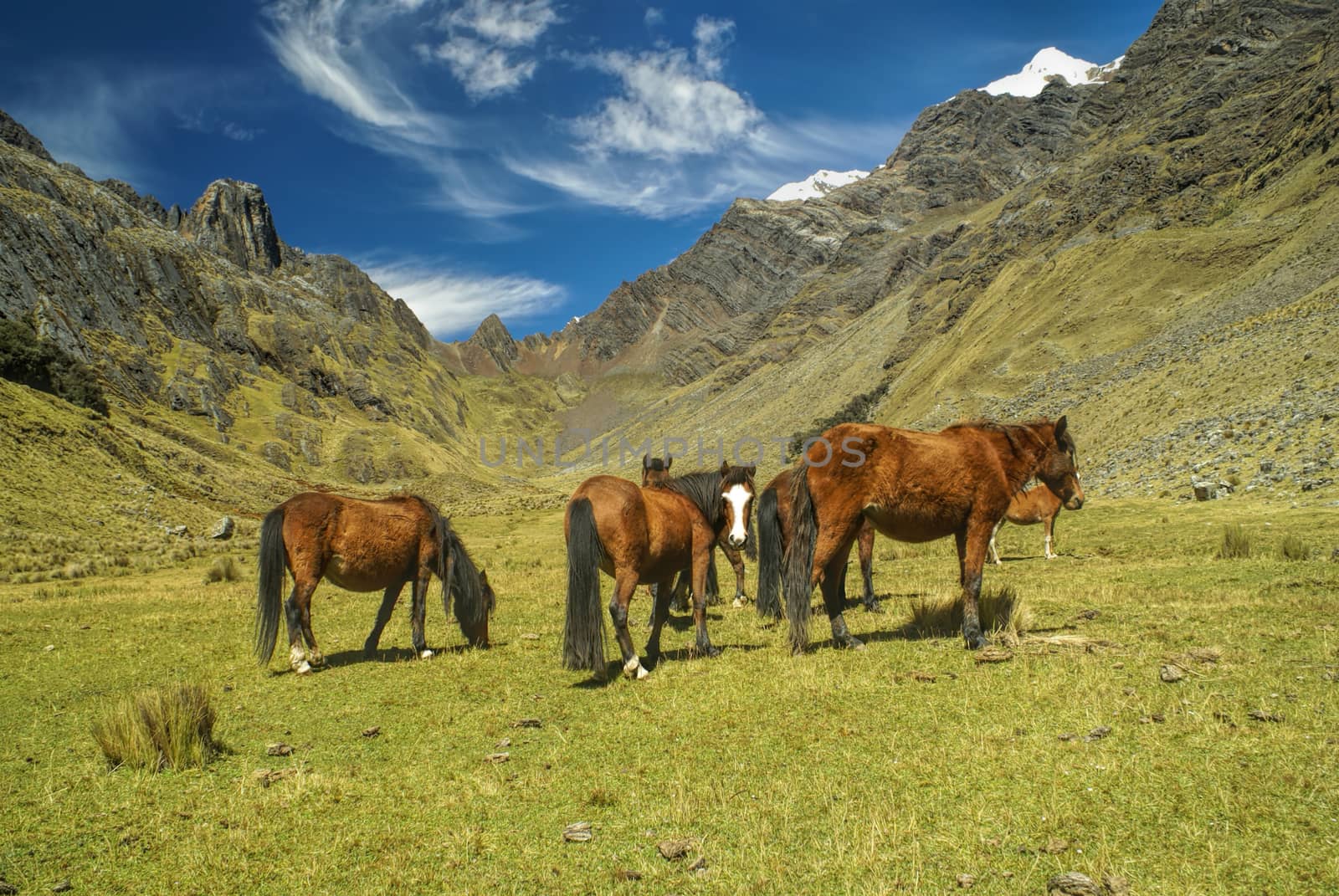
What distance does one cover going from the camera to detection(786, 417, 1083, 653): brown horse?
922cm

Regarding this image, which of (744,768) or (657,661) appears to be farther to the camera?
(657,661)

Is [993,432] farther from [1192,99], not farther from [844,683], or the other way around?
[1192,99]

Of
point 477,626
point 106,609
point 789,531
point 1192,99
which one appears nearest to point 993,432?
point 789,531

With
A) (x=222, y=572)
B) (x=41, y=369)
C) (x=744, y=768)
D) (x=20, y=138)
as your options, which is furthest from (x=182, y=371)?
(x=744, y=768)

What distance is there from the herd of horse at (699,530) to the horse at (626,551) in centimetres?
2

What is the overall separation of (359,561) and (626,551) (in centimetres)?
474

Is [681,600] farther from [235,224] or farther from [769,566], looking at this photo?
[235,224]

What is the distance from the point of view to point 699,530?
400 inches

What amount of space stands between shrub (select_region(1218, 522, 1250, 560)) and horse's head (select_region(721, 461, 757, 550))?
11.8 m

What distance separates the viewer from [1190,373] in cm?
3797

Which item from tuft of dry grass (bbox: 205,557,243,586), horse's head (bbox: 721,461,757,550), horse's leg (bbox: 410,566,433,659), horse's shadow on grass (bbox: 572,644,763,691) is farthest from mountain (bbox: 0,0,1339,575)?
horse's shadow on grass (bbox: 572,644,763,691)

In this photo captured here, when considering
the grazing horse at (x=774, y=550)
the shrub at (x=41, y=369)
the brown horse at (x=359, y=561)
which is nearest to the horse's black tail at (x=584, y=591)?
the brown horse at (x=359, y=561)

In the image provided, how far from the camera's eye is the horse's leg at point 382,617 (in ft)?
36.6

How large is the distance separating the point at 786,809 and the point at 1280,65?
103922 millimetres
